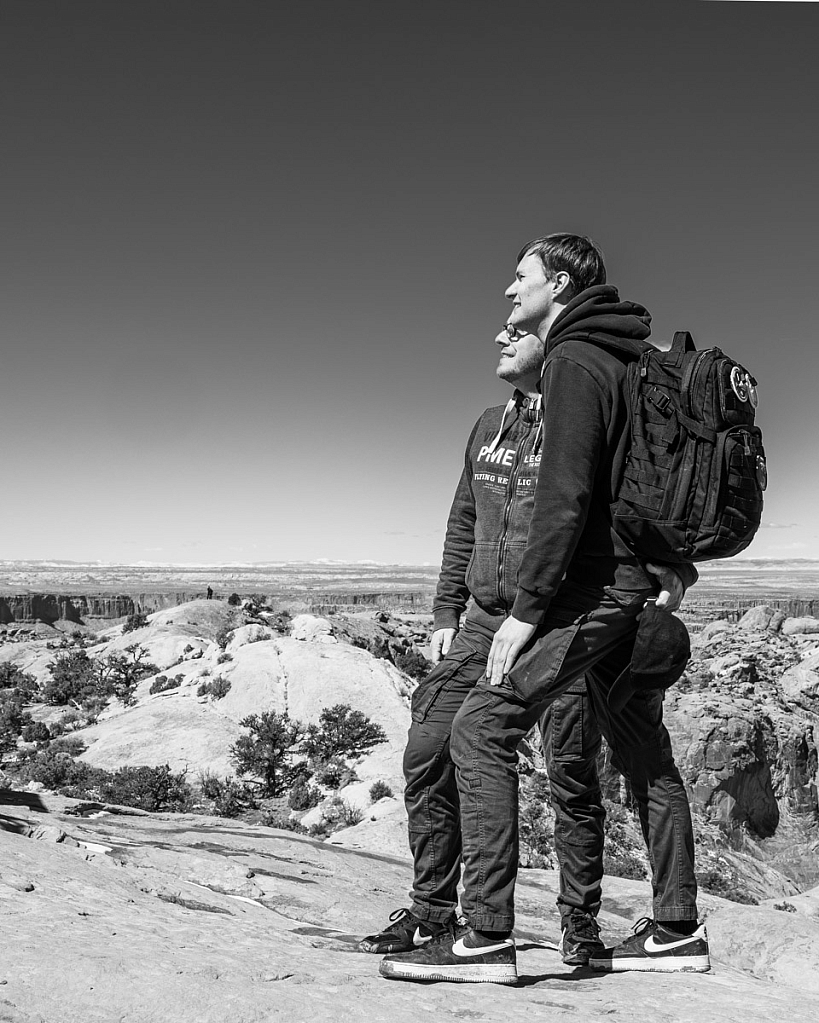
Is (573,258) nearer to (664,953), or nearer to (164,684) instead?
(664,953)

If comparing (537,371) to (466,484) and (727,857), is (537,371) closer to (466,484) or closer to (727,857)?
(466,484)

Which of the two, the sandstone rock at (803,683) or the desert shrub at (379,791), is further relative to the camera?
the sandstone rock at (803,683)

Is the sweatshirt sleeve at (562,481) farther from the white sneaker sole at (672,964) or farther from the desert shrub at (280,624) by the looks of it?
the desert shrub at (280,624)

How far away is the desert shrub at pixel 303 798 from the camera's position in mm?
11289

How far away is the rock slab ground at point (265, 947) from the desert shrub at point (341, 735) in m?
6.24

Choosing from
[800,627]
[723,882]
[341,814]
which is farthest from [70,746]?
[800,627]

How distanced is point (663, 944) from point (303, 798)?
29.7 ft

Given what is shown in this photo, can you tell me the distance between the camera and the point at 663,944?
3025 millimetres

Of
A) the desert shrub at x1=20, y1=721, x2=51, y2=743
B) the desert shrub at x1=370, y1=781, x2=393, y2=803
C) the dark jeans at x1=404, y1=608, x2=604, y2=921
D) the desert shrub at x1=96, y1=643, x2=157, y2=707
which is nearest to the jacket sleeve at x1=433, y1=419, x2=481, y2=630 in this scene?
the dark jeans at x1=404, y1=608, x2=604, y2=921

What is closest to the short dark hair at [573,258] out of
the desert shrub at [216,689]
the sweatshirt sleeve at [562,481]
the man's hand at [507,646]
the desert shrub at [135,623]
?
the sweatshirt sleeve at [562,481]

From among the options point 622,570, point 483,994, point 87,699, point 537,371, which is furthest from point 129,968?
point 87,699

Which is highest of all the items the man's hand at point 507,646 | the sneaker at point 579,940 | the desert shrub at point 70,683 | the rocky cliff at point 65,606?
the man's hand at point 507,646

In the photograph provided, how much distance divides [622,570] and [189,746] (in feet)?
37.7

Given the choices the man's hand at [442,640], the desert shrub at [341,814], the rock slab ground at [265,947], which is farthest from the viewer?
the desert shrub at [341,814]
